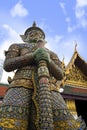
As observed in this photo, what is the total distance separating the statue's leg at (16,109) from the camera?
2697mm

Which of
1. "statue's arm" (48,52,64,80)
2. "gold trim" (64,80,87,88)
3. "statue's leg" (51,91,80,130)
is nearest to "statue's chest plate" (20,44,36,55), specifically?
"statue's arm" (48,52,64,80)

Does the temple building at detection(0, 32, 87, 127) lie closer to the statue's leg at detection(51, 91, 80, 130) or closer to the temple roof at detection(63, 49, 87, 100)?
the temple roof at detection(63, 49, 87, 100)

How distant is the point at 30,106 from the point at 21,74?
47 cm

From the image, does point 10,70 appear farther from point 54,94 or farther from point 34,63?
point 54,94

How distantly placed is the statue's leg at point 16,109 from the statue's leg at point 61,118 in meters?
0.29

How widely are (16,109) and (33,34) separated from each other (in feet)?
4.64

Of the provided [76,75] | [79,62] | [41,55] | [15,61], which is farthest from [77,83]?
[41,55]

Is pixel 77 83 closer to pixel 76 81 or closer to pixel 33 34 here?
pixel 76 81

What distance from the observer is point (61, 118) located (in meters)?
2.87

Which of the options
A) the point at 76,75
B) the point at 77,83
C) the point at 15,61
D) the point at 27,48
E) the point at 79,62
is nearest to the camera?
the point at 15,61

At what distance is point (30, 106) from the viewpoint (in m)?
2.93

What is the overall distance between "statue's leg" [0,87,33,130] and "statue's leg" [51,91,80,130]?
→ 289mm

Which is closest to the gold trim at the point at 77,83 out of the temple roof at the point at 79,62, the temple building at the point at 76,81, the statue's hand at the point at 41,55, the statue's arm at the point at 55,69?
the temple building at the point at 76,81

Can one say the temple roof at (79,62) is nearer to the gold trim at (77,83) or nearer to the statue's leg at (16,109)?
the gold trim at (77,83)
